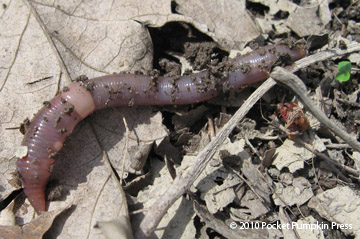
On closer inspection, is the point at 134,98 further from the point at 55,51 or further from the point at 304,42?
the point at 304,42

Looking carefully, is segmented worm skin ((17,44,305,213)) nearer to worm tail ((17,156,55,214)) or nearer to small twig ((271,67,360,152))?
worm tail ((17,156,55,214))

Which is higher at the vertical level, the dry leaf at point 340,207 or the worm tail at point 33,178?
→ the worm tail at point 33,178

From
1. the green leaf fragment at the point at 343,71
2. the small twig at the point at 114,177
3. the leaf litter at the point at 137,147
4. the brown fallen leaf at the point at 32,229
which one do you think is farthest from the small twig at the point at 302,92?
the brown fallen leaf at the point at 32,229

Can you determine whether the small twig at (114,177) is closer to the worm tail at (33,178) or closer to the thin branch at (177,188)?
the thin branch at (177,188)

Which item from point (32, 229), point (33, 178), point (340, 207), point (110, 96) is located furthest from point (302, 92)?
point (32, 229)

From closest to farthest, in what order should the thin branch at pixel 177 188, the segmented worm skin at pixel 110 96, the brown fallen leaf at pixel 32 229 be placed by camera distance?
the thin branch at pixel 177 188 → the brown fallen leaf at pixel 32 229 → the segmented worm skin at pixel 110 96

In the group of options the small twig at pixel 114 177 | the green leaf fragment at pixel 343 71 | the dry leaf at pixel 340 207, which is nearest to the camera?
the small twig at pixel 114 177

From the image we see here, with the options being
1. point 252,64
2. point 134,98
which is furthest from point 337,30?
point 134,98
